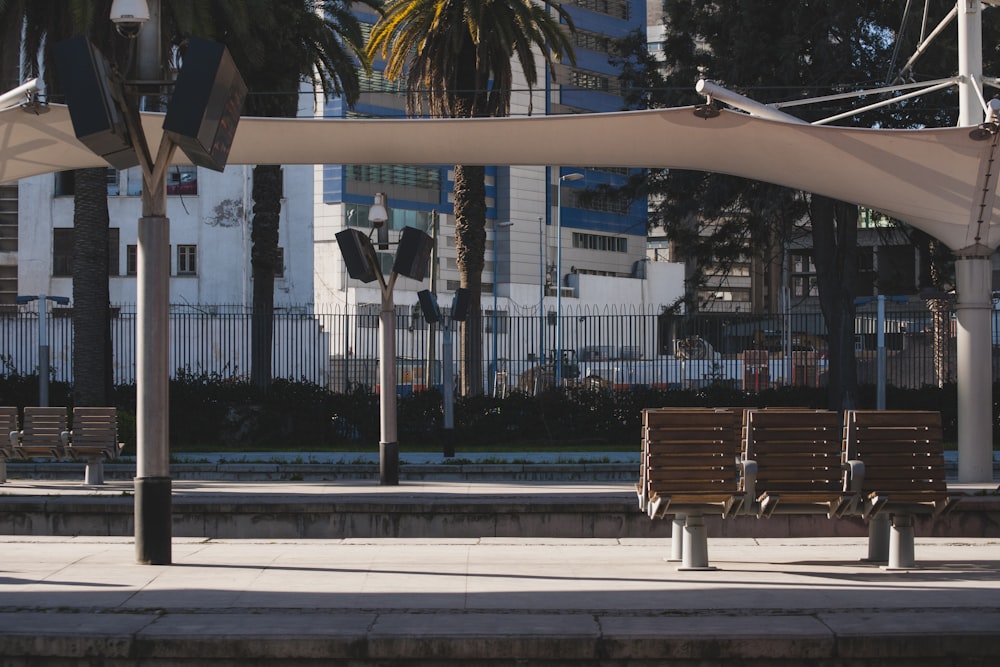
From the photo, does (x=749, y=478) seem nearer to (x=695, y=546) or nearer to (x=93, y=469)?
(x=695, y=546)

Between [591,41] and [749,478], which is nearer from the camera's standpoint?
[749,478]

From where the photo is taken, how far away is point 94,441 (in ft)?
60.3

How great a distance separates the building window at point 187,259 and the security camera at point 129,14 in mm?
41990

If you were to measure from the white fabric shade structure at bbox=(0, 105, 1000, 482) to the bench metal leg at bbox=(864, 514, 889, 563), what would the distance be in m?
6.26

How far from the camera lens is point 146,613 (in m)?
7.52

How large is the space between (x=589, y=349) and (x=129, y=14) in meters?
20.1

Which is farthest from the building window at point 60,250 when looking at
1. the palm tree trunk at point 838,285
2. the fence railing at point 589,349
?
the palm tree trunk at point 838,285

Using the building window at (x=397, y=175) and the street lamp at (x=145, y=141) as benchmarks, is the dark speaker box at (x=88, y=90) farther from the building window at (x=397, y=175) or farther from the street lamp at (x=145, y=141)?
the building window at (x=397, y=175)

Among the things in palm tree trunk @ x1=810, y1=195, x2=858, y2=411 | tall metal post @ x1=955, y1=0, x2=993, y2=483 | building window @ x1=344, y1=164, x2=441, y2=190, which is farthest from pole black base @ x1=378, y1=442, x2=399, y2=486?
building window @ x1=344, y1=164, x2=441, y2=190

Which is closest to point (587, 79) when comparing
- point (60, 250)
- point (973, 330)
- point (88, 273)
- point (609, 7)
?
point (609, 7)

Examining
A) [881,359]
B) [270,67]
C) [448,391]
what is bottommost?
[448,391]

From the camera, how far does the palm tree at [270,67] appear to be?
84.9 ft

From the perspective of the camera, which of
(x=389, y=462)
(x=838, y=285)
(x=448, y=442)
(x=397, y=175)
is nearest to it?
(x=389, y=462)

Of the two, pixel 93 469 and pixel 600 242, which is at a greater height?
pixel 600 242
